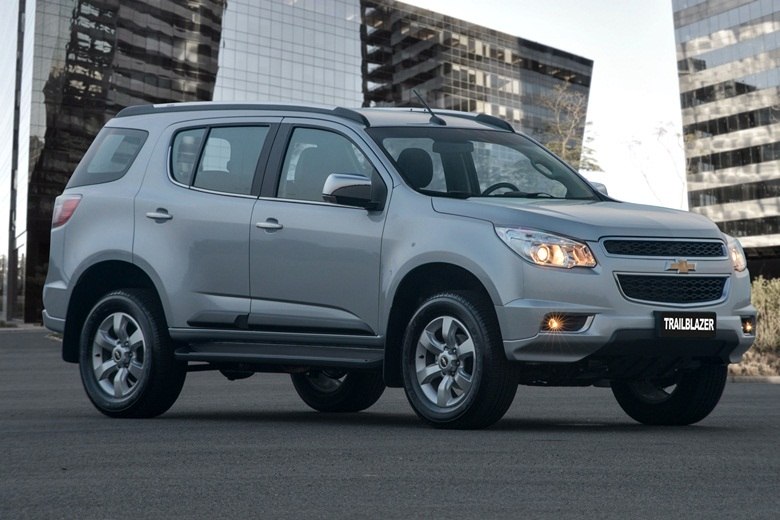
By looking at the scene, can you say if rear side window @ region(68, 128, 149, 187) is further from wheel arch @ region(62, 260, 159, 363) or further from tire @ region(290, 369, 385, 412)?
tire @ region(290, 369, 385, 412)

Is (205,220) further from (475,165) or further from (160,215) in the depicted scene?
(475,165)

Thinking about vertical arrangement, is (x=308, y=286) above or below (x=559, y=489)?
above

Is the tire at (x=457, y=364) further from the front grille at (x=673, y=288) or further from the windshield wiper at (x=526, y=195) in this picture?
the windshield wiper at (x=526, y=195)

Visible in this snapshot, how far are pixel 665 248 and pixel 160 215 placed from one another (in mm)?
3692

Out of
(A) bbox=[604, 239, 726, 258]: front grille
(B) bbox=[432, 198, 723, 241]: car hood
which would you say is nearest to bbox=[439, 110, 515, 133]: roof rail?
(B) bbox=[432, 198, 723, 241]: car hood

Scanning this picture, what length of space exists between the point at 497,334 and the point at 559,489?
8.07 feet

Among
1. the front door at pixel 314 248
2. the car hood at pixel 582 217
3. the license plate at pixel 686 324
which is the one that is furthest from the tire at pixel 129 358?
the license plate at pixel 686 324

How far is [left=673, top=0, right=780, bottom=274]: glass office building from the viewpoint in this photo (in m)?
99.6

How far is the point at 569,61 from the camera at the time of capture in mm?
145625

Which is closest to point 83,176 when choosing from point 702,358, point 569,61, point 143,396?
point 143,396

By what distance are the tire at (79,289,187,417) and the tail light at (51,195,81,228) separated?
0.85 meters

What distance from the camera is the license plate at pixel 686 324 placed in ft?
25.9

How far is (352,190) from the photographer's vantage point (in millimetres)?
8531

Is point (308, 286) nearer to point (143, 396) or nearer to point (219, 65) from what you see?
point (143, 396)
